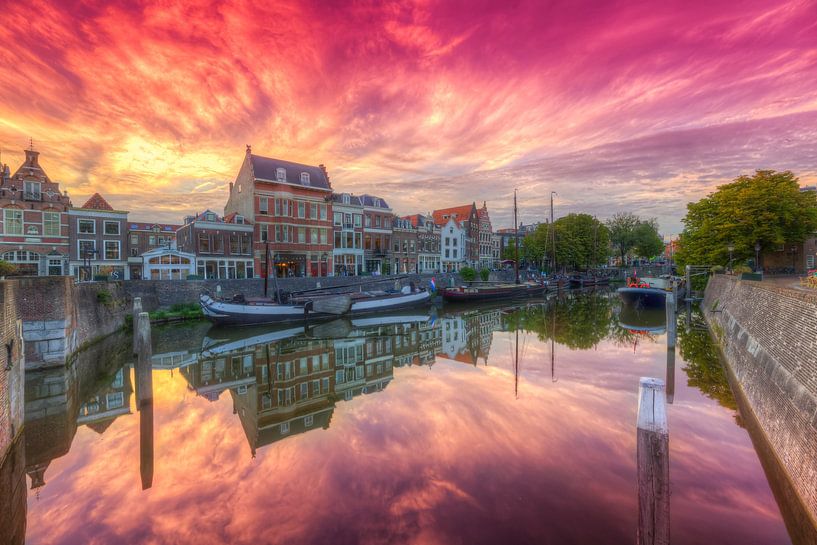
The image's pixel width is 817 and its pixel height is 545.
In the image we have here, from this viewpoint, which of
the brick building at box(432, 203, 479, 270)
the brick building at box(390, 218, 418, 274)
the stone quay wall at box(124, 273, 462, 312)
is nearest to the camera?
the stone quay wall at box(124, 273, 462, 312)

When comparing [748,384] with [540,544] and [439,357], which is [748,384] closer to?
[540,544]

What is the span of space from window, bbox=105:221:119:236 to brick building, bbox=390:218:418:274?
2974 centimetres

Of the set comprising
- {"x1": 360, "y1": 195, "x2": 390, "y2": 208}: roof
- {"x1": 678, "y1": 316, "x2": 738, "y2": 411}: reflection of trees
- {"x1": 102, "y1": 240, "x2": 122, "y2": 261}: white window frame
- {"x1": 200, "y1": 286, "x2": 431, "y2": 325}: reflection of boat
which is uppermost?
{"x1": 360, "y1": 195, "x2": 390, "y2": 208}: roof

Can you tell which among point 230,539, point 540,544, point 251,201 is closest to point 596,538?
point 540,544

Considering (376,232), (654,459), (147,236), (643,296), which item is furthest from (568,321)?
(147,236)

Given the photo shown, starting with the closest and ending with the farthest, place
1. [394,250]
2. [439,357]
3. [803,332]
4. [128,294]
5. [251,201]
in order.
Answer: [803,332], [439,357], [128,294], [251,201], [394,250]

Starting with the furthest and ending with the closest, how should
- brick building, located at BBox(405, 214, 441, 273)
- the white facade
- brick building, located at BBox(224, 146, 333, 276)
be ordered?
1. the white facade
2. brick building, located at BBox(405, 214, 441, 273)
3. brick building, located at BBox(224, 146, 333, 276)

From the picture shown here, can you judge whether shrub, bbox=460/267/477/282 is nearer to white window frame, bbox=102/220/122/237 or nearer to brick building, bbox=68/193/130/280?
brick building, bbox=68/193/130/280

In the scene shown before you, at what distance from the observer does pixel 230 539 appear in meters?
5.84

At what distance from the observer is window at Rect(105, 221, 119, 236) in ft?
111

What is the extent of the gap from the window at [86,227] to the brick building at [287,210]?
12664 mm

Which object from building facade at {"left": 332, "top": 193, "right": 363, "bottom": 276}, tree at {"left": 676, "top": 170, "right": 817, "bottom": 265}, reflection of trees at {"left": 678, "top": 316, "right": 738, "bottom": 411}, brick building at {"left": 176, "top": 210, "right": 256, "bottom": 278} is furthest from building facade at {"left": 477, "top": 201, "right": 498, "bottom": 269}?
reflection of trees at {"left": 678, "top": 316, "right": 738, "bottom": 411}

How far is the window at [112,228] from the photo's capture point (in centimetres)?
3394

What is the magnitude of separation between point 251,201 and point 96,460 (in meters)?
33.6
